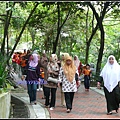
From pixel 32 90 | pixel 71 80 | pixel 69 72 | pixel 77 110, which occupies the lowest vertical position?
pixel 77 110

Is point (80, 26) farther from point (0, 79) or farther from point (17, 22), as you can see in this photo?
point (0, 79)

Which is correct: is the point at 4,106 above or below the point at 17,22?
below

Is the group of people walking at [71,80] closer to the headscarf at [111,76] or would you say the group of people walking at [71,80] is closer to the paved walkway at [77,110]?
the headscarf at [111,76]

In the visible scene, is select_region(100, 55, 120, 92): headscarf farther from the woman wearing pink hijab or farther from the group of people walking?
the woman wearing pink hijab

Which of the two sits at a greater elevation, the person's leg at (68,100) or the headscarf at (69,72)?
the headscarf at (69,72)

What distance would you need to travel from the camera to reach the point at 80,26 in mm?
26328

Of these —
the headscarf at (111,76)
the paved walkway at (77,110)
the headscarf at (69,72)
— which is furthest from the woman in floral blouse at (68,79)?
the headscarf at (111,76)

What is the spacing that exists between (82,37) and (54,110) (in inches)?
783

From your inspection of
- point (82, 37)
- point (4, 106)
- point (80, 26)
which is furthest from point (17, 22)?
point (4, 106)

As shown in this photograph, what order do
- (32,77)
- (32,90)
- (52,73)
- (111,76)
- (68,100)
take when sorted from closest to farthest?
(68,100) < (111,76) < (52,73) < (32,77) < (32,90)

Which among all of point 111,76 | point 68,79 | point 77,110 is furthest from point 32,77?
point 111,76

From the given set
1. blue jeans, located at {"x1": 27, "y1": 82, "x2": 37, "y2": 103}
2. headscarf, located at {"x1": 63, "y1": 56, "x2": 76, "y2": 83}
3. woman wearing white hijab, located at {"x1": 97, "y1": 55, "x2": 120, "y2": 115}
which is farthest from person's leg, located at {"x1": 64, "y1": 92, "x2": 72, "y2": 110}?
blue jeans, located at {"x1": 27, "y1": 82, "x2": 37, "y2": 103}

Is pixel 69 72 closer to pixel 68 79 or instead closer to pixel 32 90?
pixel 68 79

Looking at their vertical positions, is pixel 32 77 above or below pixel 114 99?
above
